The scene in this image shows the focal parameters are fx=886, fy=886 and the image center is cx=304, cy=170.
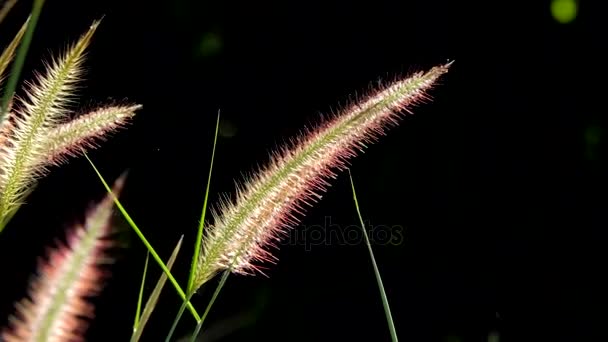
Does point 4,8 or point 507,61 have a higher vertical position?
point 507,61

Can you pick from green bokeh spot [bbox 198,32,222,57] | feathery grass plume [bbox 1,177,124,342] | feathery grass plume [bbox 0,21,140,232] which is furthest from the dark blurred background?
feathery grass plume [bbox 1,177,124,342]

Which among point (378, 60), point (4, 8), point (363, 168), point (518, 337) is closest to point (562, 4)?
point (378, 60)

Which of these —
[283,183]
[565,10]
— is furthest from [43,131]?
[565,10]

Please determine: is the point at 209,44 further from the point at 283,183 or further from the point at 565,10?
the point at 283,183

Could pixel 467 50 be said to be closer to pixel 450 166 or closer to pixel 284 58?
pixel 450 166

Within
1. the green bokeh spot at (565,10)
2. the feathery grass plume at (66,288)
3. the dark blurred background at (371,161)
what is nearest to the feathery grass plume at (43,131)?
the feathery grass plume at (66,288)

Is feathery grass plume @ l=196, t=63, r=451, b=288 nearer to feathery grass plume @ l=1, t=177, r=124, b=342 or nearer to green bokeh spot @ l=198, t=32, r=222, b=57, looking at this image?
feathery grass plume @ l=1, t=177, r=124, b=342

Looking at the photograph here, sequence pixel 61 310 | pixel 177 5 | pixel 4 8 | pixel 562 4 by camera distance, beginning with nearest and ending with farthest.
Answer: pixel 61 310
pixel 4 8
pixel 562 4
pixel 177 5

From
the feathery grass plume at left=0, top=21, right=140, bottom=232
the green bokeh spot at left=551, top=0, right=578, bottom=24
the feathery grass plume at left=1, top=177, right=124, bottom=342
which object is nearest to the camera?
the feathery grass plume at left=1, top=177, right=124, bottom=342

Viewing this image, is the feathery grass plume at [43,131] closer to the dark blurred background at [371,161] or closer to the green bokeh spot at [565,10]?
the dark blurred background at [371,161]
